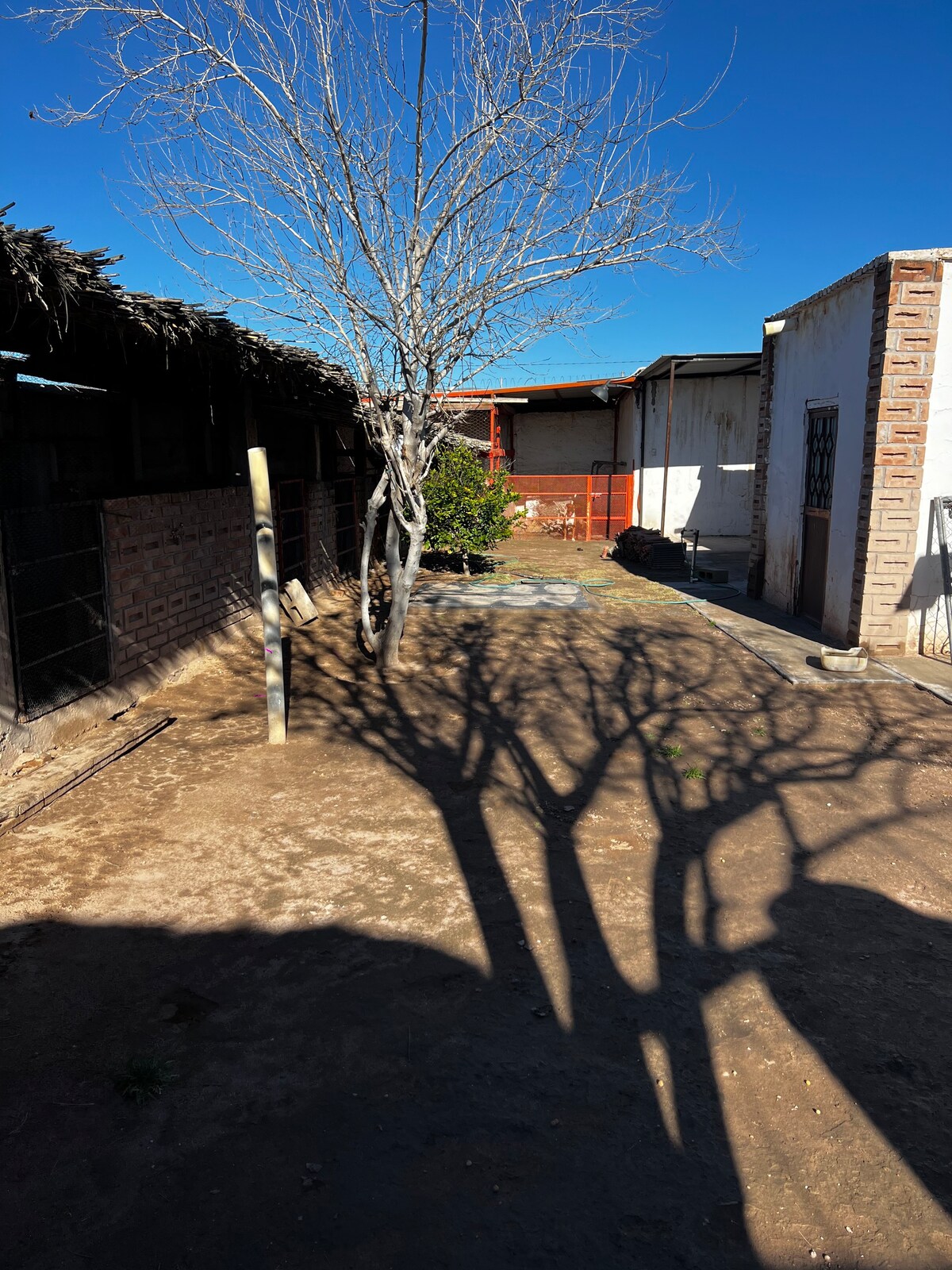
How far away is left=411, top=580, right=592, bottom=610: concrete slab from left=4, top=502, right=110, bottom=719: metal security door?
211 inches

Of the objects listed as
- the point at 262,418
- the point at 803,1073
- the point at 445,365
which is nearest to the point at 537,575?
the point at 262,418

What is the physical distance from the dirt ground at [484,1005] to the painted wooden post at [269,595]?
245 mm

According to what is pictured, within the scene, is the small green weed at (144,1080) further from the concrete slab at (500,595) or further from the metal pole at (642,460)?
the metal pole at (642,460)

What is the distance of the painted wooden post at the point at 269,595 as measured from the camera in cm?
599

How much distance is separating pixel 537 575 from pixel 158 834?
10365 millimetres

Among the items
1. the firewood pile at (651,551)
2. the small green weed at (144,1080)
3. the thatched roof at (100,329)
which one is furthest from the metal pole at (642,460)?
the small green weed at (144,1080)

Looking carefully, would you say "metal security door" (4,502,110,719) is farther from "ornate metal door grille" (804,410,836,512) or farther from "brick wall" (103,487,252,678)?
"ornate metal door grille" (804,410,836,512)

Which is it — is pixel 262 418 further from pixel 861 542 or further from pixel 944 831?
pixel 944 831

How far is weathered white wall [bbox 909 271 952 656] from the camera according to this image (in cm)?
833

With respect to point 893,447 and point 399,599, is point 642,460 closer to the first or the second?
point 893,447

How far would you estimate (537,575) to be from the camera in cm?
1445

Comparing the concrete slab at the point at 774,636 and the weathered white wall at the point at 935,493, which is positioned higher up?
the weathered white wall at the point at 935,493

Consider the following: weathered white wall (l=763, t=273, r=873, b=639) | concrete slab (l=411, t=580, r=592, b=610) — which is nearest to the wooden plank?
concrete slab (l=411, t=580, r=592, b=610)

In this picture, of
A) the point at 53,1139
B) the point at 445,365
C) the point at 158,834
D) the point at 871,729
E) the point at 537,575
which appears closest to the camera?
the point at 53,1139
